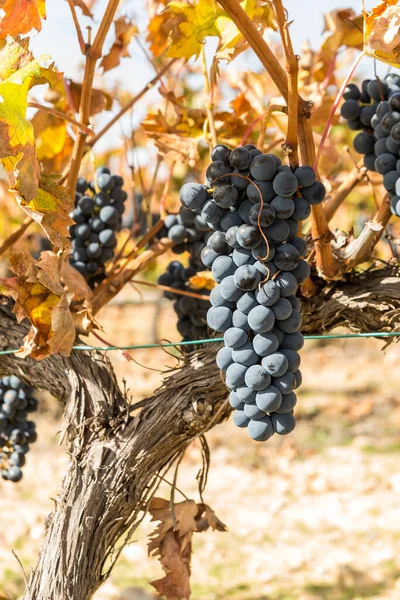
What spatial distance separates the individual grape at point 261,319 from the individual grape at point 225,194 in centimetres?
14

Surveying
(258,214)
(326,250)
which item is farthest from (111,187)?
(258,214)

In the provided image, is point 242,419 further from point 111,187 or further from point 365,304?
point 111,187

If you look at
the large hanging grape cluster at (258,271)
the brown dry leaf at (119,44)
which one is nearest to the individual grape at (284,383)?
the large hanging grape cluster at (258,271)

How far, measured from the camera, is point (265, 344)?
0.87 m

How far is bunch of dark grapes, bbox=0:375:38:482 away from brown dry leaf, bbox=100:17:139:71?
731mm

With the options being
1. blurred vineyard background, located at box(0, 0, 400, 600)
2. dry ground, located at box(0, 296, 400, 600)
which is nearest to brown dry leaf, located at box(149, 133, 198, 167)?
blurred vineyard background, located at box(0, 0, 400, 600)

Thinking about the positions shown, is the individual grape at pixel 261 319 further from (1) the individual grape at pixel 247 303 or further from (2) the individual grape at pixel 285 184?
(2) the individual grape at pixel 285 184

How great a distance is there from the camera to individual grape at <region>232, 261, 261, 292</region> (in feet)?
2.84

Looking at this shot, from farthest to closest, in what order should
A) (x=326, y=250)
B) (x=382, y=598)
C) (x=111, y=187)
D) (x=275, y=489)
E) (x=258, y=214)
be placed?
(x=275, y=489) → (x=382, y=598) → (x=111, y=187) → (x=326, y=250) → (x=258, y=214)

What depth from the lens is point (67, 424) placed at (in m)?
1.25

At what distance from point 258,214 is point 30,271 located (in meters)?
0.43

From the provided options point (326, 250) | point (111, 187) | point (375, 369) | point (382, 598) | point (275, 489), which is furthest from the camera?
point (375, 369)

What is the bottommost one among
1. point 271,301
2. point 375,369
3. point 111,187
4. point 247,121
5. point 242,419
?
point 242,419

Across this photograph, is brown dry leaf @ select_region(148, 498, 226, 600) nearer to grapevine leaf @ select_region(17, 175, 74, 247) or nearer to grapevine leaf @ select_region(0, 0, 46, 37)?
grapevine leaf @ select_region(17, 175, 74, 247)
